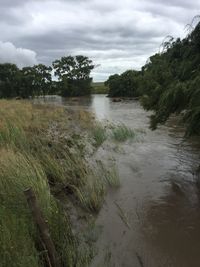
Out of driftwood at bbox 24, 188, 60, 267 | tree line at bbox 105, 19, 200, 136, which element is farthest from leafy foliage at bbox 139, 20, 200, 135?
driftwood at bbox 24, 188, 60, 267

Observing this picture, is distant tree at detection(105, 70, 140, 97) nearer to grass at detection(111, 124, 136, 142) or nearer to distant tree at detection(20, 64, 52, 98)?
distant tree at detection(20, 64, 52, 98)

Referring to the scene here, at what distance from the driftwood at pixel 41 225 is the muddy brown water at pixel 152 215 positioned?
1103 mm

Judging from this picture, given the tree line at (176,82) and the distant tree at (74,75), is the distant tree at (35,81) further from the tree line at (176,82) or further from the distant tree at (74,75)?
the tree line at (176,82)

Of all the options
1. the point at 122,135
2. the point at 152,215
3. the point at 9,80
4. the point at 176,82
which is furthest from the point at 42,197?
the point at 9,80

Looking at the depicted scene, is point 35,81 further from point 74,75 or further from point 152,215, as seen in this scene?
point 152,215

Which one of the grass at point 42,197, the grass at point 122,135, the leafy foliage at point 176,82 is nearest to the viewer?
the grass at point 42,197

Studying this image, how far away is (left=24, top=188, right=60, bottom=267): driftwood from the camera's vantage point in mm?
4742

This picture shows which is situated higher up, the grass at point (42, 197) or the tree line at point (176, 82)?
the tree line at point (176, 82)

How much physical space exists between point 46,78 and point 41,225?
94.3m

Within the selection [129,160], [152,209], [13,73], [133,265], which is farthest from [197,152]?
[13,73]

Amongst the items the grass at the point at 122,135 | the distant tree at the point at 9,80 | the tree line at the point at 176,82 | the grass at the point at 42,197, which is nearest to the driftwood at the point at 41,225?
the grass at the point at 42,197

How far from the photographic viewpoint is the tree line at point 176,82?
8625mm

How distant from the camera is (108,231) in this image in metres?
7.12

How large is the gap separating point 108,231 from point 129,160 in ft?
21.5
